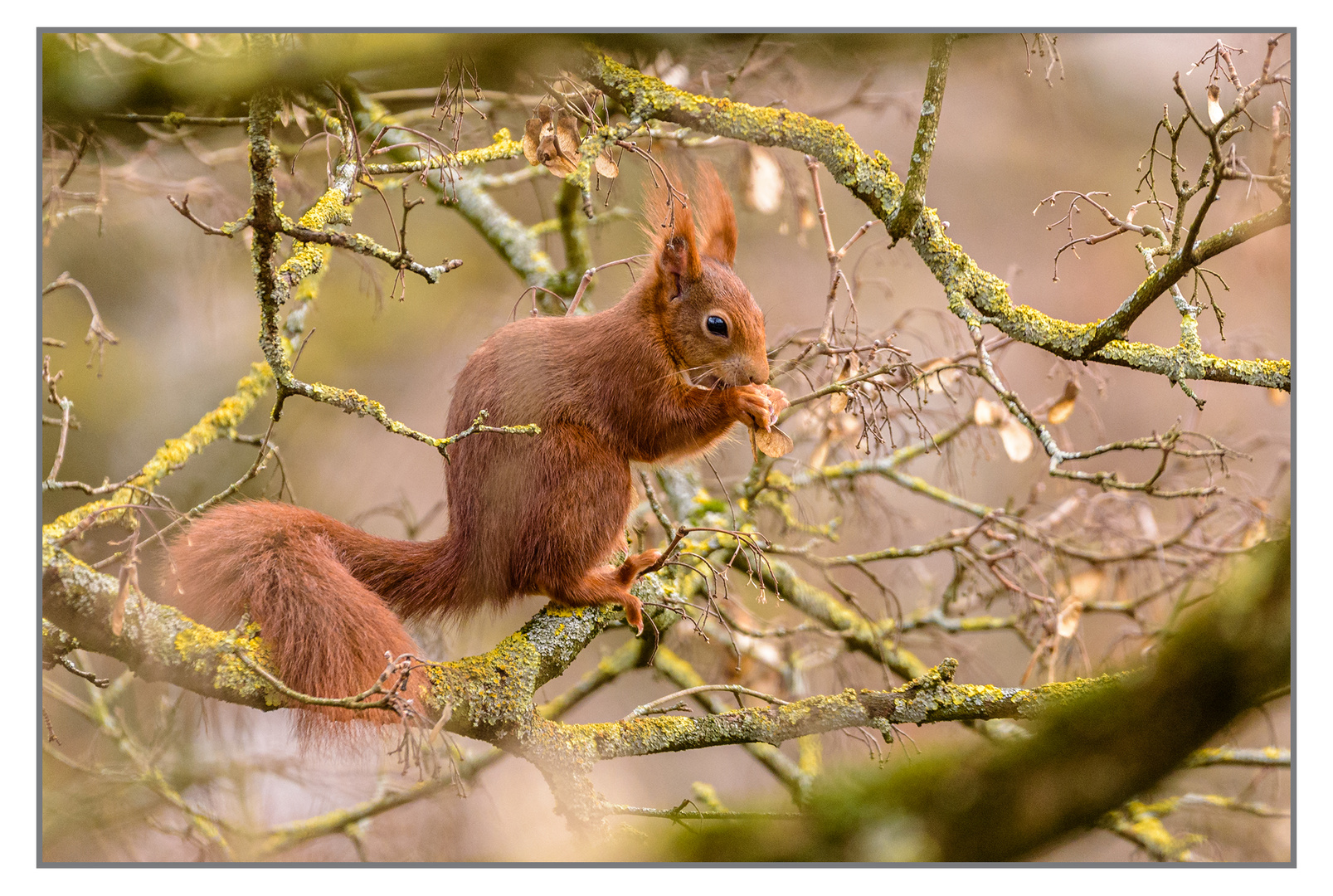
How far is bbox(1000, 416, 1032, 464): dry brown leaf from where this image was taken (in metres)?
2.04

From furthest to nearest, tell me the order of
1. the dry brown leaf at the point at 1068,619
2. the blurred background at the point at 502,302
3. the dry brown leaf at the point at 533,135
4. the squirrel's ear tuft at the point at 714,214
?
1. the squirrel's ear tuft at the point at 714,214
2. the dry brown leaf at the point at 1068,619
3. the blurred background at the point at 502,302
4. the dry brown leaf at the point at 533,135

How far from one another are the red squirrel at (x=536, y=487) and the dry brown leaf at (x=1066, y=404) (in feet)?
1.92

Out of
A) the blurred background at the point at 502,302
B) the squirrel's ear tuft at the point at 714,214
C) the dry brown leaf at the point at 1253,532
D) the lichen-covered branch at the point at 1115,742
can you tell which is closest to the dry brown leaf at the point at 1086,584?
the blurred background at the point at 502,302

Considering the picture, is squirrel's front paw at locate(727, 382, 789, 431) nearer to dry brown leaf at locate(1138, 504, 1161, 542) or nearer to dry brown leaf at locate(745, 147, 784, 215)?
dry brown leaf at locate(745, 147, 784, 215)

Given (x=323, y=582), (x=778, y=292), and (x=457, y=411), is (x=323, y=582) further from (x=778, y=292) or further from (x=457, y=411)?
(x=778, y=292)

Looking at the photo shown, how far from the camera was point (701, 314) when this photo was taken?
1.93 metres

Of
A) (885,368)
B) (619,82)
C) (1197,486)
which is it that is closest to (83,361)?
(619,82)

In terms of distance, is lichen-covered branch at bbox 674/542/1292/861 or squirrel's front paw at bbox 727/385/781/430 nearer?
lichen-covered branch at bbox 674/542/1292/861

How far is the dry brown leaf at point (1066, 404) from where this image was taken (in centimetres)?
195

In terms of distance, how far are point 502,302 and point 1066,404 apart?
124 cm

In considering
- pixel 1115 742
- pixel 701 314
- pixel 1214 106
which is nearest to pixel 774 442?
pixel 701 314

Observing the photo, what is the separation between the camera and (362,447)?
218 cm

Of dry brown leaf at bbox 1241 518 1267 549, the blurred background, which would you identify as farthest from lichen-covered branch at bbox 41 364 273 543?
dry brown leaf at bbox 1241 518 1267 549

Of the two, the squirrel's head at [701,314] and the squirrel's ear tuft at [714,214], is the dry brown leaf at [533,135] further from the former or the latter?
the squirrel's ear tuft at [714,214]
